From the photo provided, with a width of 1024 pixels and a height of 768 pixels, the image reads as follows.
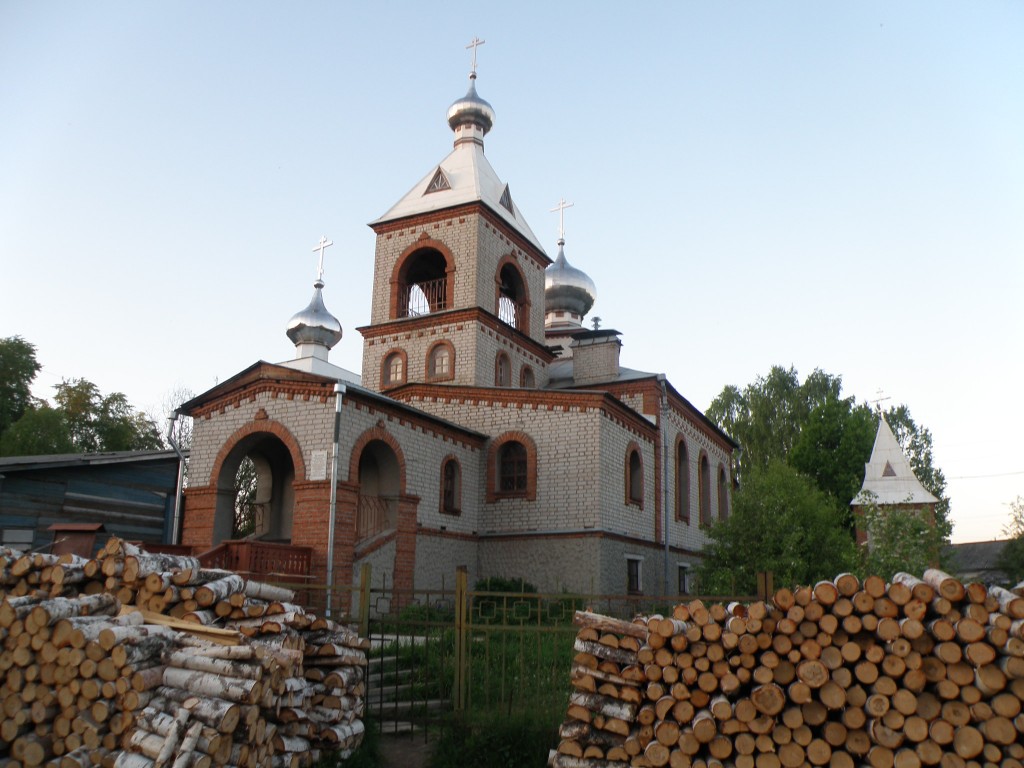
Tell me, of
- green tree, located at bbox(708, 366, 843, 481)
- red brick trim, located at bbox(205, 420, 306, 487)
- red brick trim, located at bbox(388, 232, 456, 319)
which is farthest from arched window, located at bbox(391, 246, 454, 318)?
green tree, located at bbox(708, 366, 843, 481)

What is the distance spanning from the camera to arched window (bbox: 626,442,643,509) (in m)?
19.9

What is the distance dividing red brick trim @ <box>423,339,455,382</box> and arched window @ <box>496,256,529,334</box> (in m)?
2.38

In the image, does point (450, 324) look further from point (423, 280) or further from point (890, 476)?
point (890, 476)

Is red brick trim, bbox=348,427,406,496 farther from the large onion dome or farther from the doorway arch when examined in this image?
the large onion dome

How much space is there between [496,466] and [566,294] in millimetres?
12357

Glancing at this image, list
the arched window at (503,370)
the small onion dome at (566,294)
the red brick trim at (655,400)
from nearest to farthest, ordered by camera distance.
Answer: the arched window at (503,370)
the red brick trim at (655,400)
the small onion dome at (566,294)

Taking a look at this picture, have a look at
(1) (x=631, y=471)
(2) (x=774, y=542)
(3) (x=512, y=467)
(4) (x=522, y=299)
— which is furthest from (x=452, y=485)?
(4) (x=522, y=299)

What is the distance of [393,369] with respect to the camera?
71.7ft

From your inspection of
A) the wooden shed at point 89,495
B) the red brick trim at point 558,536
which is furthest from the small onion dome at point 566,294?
the wooden shed at point 89,495

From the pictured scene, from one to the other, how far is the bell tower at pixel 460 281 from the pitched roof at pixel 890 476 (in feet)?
39.6

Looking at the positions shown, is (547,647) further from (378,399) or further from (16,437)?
(16,437)

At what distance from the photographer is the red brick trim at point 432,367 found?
67.8 feet

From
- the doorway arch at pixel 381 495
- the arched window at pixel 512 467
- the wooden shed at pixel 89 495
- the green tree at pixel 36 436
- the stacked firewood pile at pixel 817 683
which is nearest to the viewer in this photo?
the stacked firewood pile at pixel 817 683

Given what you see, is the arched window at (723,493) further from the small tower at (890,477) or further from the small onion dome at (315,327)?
the small onion dome at (315,327)
